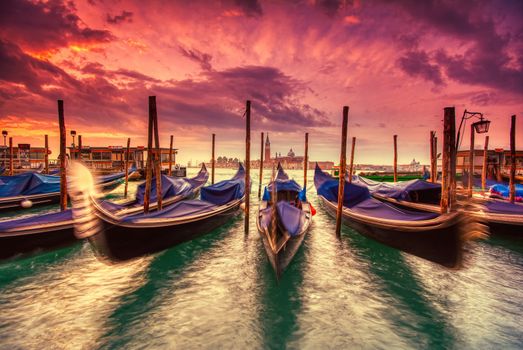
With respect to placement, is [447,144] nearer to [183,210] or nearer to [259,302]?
[259,302]

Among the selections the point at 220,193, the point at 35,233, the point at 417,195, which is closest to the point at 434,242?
the point at 417,195

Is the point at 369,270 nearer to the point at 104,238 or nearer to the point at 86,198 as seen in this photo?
the point at 104,238

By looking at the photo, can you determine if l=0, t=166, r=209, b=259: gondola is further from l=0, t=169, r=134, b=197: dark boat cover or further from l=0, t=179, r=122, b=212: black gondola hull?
l=0, t=169, r=134, b=197: dark boat cover

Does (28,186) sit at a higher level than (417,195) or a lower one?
lower

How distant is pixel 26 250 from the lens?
16.1 ft

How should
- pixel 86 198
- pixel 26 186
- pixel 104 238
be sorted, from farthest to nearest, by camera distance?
1. pixel 26 186
2. pixel 104 238
3. pixel 86 198

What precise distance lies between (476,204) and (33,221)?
10822mm

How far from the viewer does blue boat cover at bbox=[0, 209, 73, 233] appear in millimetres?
4668

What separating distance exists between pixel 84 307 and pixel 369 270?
5.46 m

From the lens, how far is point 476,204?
273 inches

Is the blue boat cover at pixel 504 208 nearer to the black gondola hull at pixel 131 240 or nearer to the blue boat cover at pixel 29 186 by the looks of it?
the black gondola hull at pixel 131 240

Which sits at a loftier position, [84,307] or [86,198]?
[86,198]

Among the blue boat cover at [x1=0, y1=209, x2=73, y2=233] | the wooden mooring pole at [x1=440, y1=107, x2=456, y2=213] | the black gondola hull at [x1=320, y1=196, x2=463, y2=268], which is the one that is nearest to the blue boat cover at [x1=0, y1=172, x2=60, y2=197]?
the blue boat cover at [x1=0, y1=209, x2=73, y2=233]

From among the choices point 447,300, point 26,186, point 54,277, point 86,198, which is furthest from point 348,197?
point 26,186
